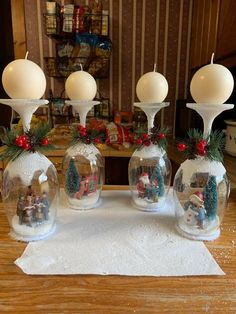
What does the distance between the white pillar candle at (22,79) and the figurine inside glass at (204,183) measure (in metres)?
0.34

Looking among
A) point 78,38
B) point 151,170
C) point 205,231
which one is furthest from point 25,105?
point 78,38

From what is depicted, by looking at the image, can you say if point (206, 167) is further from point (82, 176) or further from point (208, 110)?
point (82, 176)

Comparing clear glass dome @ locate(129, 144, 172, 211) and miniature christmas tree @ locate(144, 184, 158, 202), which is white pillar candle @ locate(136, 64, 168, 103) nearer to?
clear glass dome @ locate(129, 144, 172, 211)

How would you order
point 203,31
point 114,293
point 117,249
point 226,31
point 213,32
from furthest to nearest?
point 203,31
point 213,32
point 226,31
point 117,249
point 114,293

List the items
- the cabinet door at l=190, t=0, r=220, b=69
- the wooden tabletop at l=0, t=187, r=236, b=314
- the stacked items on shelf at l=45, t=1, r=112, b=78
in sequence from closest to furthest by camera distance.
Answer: the wooden tabletop at l=0, t=187, r=236, b=314, the cabinet door at l=190, t=0, r=220, b=69, the stacked items on shelf at l=45, t=1, r=112, b=78

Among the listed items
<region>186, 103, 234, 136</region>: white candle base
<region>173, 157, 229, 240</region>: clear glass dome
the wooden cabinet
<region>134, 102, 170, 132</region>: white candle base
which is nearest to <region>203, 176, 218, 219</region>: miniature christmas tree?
<region>173, 157, 229, 240</region>: clear glass dome

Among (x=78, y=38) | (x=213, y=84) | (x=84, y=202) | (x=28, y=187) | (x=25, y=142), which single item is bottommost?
(x=84, y=202)

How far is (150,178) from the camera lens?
755 millimetres

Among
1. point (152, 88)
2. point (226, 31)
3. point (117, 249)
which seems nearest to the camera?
point (117, 249)

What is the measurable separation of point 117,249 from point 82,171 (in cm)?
29

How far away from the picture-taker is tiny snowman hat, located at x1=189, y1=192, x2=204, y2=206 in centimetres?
59

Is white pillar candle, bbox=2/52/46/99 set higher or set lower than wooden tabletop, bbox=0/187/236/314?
higher

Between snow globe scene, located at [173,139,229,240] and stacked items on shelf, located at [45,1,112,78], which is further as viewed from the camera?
stacked items on shelf, located at [45,1,112,78]

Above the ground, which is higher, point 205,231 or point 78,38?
point 78,38
